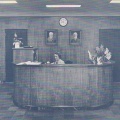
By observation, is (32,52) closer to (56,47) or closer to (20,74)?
(20,74)

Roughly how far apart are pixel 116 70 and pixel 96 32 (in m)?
1.66

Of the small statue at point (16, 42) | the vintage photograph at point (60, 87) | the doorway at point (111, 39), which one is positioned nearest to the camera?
the vintage photograph at point (60, 87)

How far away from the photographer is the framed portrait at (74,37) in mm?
10218

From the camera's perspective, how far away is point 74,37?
1022 cm

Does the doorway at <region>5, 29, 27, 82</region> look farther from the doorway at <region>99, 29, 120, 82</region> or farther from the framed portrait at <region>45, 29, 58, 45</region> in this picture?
the doorway at <region>99, 29, 120, 82</region>

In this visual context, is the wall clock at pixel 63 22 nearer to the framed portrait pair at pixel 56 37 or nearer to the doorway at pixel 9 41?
the framed portrait pair at pixel 56 37

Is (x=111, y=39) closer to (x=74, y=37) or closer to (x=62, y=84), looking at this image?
(x=74, y=37)

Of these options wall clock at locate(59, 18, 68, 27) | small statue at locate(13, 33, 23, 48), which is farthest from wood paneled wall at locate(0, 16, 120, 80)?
small statue at locate(13, 33, 23, 48)

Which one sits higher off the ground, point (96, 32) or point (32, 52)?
point (96, 32)

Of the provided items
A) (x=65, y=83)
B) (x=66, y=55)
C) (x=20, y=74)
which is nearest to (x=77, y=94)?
(x=65, y=83)

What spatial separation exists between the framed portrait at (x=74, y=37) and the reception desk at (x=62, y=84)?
12.2 feet

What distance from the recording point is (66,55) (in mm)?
10289

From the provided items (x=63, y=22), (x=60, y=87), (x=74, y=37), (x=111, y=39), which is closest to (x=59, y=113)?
(x=60, y=87)

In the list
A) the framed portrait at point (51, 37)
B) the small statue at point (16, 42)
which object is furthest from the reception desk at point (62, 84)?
the framed portrait at point (51, 37)
